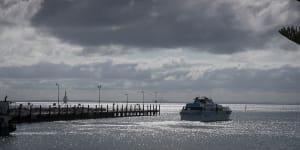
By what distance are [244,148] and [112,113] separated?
6892 cm

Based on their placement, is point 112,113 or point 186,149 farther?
point 112,113

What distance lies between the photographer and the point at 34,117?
300 ft

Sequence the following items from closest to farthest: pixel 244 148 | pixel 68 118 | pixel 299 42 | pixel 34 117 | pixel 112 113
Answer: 1. pixel 299 42
2. pixel 244 148
3. pixel 34 117
4. pixel 68 118
5. pixel 112 113

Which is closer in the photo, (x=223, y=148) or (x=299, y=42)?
(x=299, y=42)

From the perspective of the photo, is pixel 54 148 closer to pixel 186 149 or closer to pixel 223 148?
pixel 186 149

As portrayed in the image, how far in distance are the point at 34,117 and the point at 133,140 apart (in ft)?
105

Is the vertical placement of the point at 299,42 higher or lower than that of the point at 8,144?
higher

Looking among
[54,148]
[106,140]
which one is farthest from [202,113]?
[54,148]

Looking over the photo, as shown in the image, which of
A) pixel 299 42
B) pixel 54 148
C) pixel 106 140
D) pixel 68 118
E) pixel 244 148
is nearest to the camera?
pixel 299 42

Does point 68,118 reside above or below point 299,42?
below

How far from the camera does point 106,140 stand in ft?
215

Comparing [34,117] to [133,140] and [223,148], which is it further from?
[223,148]

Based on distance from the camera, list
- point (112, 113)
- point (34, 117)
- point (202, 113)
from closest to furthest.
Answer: point (34, 117) < point (202, 113) < point (112, 113)

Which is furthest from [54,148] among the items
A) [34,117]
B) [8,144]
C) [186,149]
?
[34,117]
